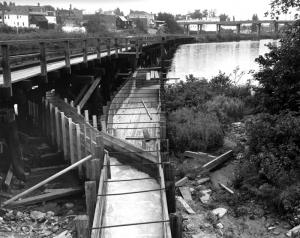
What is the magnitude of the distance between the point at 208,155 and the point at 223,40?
378ft

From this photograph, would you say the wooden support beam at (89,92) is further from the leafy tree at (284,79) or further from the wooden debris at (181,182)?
the leafy tree at (284,79)

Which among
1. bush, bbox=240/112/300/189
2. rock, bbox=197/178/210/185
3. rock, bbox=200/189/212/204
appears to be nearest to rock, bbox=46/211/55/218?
rock, bbox=200/189/212/204

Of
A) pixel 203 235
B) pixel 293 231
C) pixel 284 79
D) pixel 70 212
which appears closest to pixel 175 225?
pixel 203 235

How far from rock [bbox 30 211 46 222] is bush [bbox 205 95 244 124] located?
11.2m

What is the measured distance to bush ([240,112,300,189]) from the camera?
11153 millimetres

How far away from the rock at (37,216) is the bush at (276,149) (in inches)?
228

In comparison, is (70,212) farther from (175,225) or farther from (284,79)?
(284,79)

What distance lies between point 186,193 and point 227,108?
368 inches

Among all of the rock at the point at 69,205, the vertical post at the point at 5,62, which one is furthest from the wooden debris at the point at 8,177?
the vertical post at the point at 5,62

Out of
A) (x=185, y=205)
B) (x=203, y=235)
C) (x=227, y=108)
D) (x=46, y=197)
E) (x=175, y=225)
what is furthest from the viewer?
(x=227, y=108)

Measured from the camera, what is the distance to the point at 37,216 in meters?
9.63

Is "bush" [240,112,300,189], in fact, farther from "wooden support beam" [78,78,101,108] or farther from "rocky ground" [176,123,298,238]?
"wooden support beam" [78,78,101,108]

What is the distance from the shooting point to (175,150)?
50.8 ft

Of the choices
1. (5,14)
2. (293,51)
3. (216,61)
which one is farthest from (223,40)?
(293,51)
